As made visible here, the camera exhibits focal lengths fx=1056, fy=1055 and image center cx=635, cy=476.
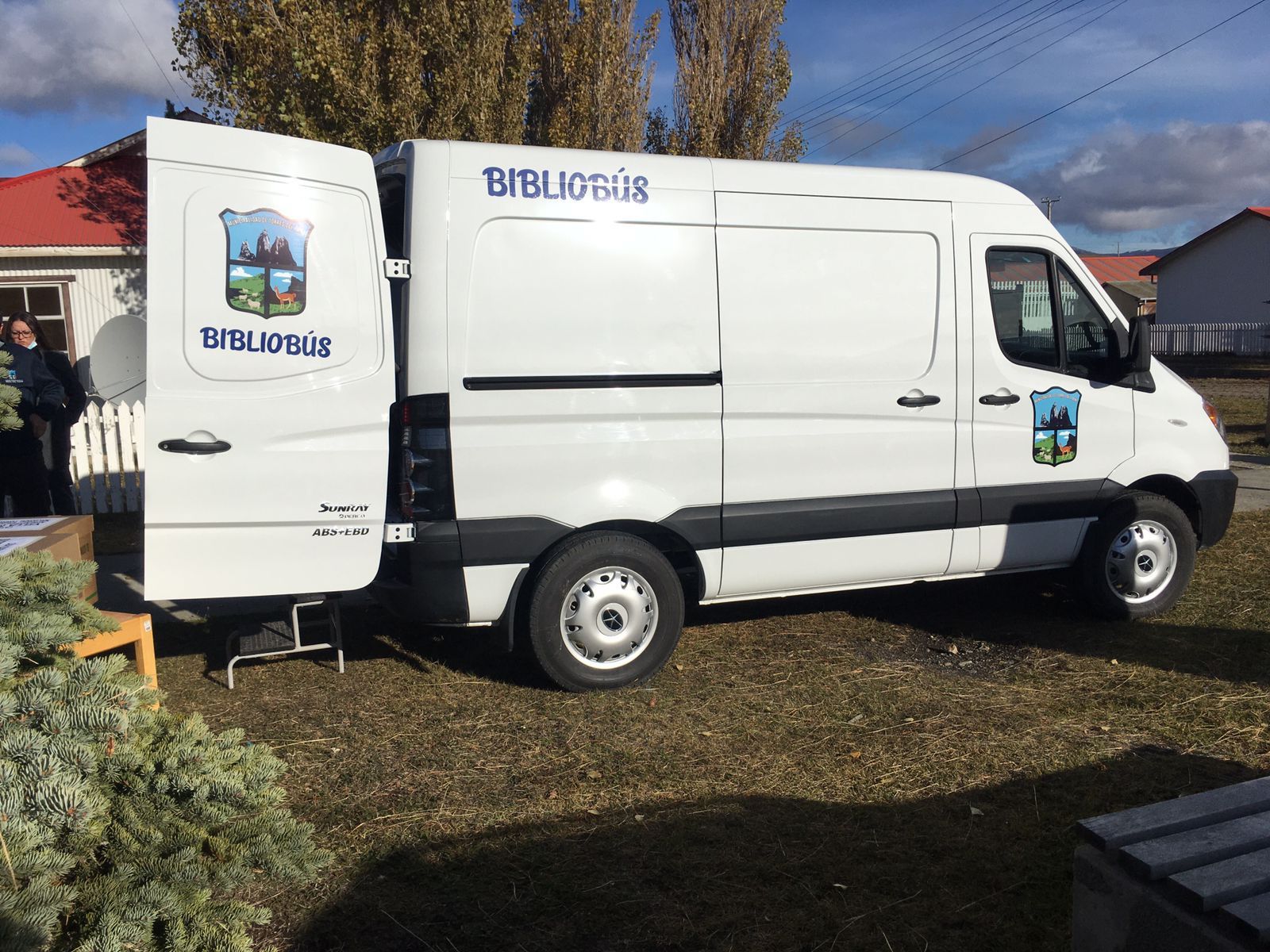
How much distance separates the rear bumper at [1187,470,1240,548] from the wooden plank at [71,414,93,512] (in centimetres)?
1013

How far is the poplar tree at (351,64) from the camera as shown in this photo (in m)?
12.7

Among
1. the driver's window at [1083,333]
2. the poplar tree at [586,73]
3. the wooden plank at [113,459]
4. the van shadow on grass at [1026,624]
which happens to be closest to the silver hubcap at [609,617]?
the van shadow on grass at [1026,624]

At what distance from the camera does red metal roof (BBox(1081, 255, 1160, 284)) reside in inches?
2451

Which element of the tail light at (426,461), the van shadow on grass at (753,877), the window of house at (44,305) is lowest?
the van shadow on grass at (753,877)

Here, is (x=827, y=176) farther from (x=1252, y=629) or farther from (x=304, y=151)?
(x=1252, y=629)

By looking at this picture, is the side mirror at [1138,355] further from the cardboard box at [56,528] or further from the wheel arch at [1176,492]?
the cardboard box at [56,528]

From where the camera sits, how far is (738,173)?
5.20 m

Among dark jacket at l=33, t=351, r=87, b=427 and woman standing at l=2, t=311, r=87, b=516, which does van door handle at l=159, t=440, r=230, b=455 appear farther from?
dark jacket at l=33, t=351, r=87, b=427

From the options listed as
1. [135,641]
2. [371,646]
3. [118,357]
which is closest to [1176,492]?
[371,646]

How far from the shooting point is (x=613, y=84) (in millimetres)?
16047

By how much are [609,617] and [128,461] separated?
797 centimetres

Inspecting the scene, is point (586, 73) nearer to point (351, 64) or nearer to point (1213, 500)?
point (351, 64)

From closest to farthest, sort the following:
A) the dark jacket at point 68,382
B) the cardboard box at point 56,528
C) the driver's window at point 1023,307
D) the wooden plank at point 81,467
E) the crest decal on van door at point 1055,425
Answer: the cardboard box at point 56,528
the driver's window at point 1023,307
the crest decal on van door at point 1055,425
the dark jacket at point 68,382
the wooden plank at point 81,467

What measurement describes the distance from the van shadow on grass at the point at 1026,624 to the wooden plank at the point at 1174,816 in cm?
265
